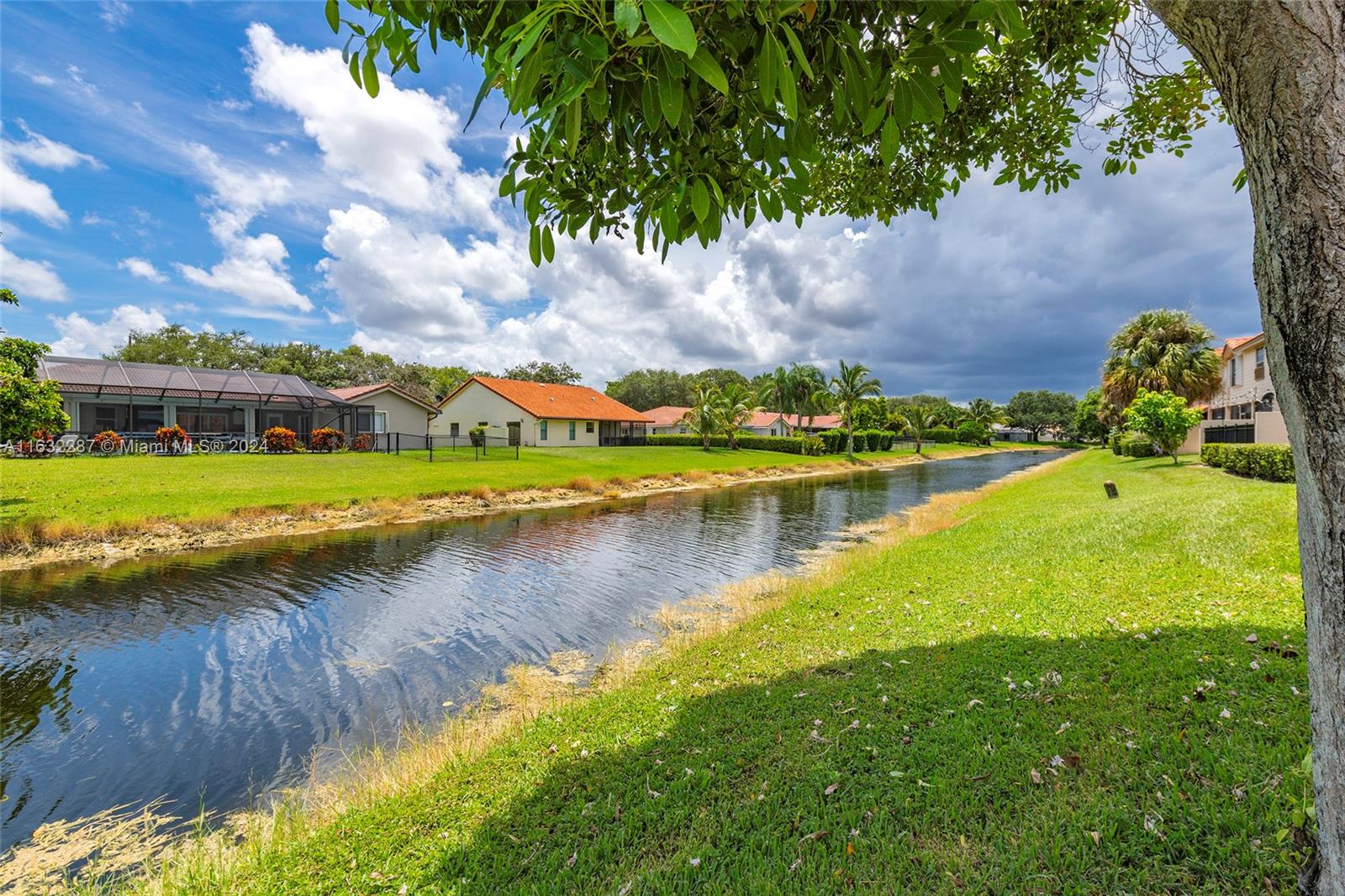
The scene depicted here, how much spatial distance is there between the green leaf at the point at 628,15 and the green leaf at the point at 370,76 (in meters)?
1.25

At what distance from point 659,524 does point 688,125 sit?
56.1ft

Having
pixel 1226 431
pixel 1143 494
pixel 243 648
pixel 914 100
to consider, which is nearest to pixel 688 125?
pixel 914 100

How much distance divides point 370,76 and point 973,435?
100363mm

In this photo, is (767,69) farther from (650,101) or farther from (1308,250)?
(1308,250)

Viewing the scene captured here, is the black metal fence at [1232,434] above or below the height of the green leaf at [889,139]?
below

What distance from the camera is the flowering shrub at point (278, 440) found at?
92.3 feet

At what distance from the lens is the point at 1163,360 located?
3145 cm

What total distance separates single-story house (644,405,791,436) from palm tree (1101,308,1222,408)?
35757 millimetres

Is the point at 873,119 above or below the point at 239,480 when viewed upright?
above

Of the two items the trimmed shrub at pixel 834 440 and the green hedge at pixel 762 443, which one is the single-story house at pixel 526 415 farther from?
the trimmed shrub at pixel 834 440

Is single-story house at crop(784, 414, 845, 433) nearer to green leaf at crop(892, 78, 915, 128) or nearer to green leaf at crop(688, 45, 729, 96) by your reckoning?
green leaf at crop(892, 78, 915, 128)

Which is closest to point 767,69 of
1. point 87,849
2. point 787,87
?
point 787,87

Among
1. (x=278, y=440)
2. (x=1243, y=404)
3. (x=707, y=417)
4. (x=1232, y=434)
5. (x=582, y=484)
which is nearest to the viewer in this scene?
(x=582, y=484)

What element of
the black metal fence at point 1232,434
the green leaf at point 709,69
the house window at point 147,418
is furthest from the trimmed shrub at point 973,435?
the green leaf at point 709,69
